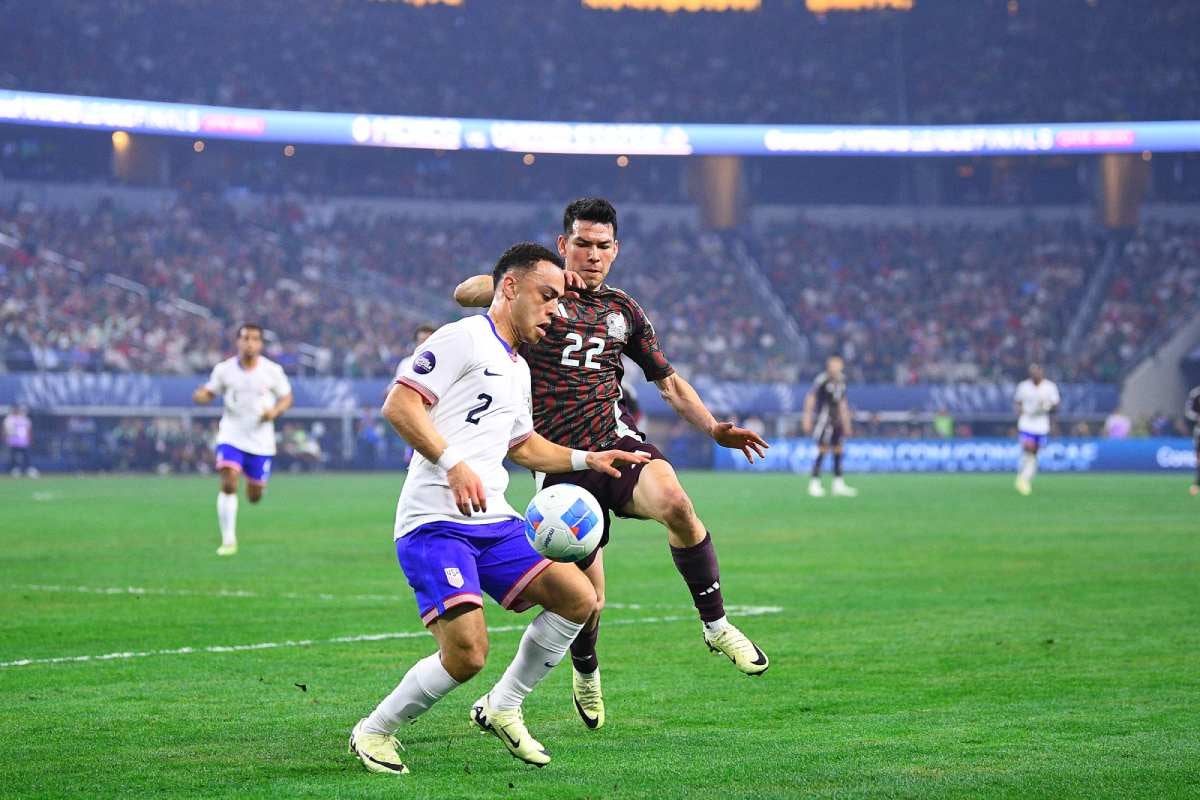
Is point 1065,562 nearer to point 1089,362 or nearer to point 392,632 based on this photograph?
point 392,632

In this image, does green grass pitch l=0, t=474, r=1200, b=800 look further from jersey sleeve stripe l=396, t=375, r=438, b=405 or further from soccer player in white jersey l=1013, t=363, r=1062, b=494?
soccer player in white jersey l=1013, t=363, r=1062, b=494

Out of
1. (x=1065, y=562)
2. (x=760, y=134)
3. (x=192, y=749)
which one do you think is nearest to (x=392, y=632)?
(x=192, y=749)

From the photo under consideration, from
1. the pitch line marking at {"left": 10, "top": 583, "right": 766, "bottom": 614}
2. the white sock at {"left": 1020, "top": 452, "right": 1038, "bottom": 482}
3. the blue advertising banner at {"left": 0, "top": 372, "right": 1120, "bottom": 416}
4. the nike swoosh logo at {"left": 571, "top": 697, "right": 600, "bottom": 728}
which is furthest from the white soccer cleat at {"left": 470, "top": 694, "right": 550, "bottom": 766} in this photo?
the blue advertising banner at {"left": 0, "top": 372, "right": 1120, "bottom": 416}

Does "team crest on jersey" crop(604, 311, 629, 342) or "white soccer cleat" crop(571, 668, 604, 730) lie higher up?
"team crest on jersey" crop(604, 311, 629, 342)

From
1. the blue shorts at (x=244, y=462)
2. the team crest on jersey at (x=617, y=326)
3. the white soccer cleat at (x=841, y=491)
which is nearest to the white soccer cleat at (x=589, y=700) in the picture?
the team crest on jersey at (x=617, y=326)

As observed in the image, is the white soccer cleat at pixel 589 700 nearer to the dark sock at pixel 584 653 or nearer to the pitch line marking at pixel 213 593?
the dark sock at pixel 584 653

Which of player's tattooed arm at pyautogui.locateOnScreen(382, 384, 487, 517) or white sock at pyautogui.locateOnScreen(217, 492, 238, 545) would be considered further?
white sock at pyautogui.locateOnScreen(217, 492, 238, 545)

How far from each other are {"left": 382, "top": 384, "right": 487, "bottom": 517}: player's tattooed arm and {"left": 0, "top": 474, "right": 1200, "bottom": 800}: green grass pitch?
3.79 feet

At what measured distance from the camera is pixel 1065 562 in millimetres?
17219

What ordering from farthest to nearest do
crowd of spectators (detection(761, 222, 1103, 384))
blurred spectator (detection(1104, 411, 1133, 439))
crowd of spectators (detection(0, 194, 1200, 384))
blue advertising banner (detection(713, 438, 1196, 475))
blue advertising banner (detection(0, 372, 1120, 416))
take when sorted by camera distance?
crowd of spectators (detection(761, 222, 1103, 384)), blurred spectator (detection(1104, 411, 1133, 439)), crowd of spectators (detection(0, 194, 1200, 384)), blue advertising banner (detection(713, 438, 1196, 475)), blue advertising banner (detection(0, 372, 1120, 416))

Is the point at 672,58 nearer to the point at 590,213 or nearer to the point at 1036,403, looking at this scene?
the point at 1036,403

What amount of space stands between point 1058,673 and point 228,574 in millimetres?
9168

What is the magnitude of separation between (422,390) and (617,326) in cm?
A: 219

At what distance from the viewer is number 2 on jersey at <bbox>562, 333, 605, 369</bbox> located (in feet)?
27.9
